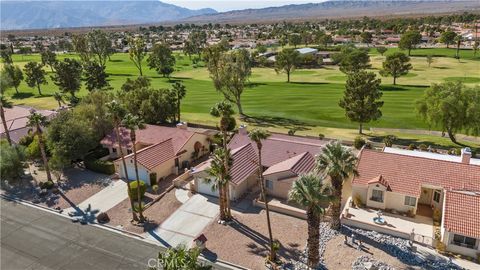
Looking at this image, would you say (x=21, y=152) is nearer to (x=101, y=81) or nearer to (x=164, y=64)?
(x=101, y=81)

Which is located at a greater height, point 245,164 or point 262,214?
point 245,164

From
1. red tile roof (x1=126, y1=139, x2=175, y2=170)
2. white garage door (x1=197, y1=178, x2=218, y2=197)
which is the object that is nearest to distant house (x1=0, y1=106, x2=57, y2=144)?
red tile roof (x1=126, y1=139, x2=175, y2=170)

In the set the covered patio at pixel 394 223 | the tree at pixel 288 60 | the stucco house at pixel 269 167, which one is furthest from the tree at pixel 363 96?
the tree at pixel 288 60

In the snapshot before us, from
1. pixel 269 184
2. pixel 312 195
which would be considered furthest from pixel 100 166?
pixel 312 195

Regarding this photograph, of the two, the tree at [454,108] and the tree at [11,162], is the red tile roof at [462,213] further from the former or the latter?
the tree at [11,162]

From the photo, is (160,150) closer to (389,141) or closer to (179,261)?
(179,261)

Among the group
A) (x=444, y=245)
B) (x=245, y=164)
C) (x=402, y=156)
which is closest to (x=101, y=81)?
(x=245, y=164)
